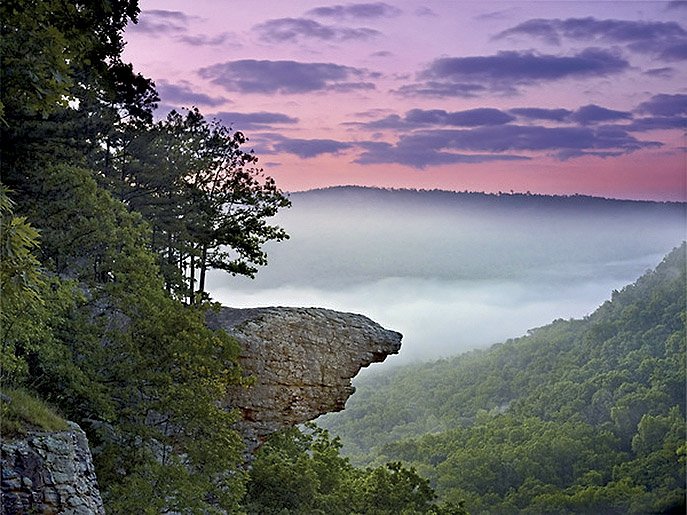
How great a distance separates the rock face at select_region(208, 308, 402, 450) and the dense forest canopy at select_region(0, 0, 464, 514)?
1229 mm

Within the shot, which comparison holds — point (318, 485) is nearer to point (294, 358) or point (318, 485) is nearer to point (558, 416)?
A: point (294, 358)

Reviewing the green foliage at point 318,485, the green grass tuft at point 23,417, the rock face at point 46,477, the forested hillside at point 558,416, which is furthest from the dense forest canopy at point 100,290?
the forested hillside at point 558,416

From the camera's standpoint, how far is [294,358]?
23.3 m

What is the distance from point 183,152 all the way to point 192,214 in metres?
2.19

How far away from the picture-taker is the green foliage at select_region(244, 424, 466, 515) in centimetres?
2731

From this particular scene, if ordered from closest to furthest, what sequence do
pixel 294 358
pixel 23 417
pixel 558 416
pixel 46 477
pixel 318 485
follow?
1. pixel 46 477
2. pixel 23 417
3. pixel 294 358
4. pixel 318 485
5. pixel 558 416

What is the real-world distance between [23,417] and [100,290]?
22.2 feet

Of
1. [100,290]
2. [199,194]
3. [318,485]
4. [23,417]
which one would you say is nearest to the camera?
[23,417]

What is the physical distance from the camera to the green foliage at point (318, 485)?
27.3m

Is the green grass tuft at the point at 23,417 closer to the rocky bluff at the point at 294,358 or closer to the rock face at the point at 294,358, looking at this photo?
the rocky bluff at the point at 294,358

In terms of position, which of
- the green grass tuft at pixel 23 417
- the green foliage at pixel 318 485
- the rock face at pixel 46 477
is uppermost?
the green grass tuft at pixel 23 417

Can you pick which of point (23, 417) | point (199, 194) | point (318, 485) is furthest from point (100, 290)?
point (318, 485)

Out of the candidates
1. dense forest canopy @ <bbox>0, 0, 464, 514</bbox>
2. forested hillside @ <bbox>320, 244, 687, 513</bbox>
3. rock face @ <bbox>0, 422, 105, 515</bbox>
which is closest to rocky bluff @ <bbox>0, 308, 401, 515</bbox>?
dense forest canopy @ <bbox>0, 0, 464, 514</bbox>

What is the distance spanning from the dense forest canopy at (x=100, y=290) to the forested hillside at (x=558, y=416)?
3667cm
